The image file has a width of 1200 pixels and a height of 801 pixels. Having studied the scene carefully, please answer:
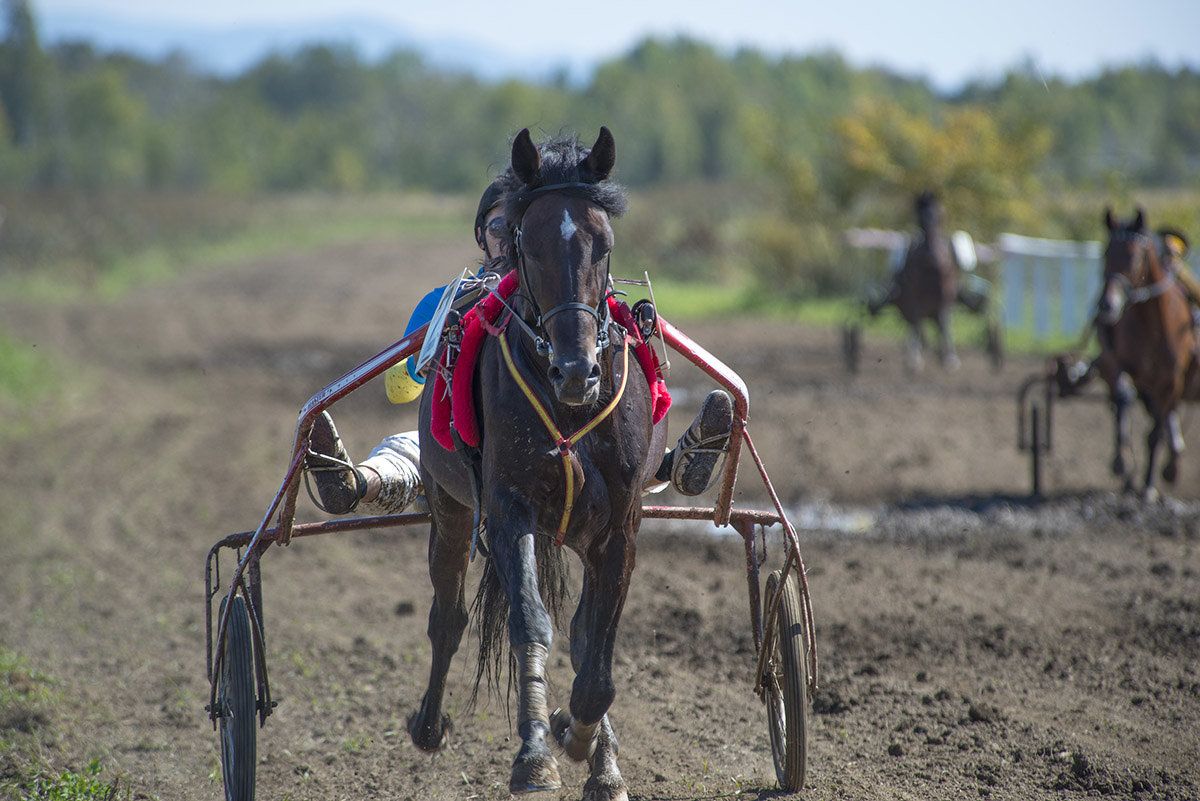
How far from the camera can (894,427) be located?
1169 centimetres

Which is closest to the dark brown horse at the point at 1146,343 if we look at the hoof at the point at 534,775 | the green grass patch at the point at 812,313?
the hoof at the point at 534,775

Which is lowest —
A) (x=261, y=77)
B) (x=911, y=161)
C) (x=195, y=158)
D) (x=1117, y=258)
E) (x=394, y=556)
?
(x=394, y=556)

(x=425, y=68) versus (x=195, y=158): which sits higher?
(x=425, y=68)

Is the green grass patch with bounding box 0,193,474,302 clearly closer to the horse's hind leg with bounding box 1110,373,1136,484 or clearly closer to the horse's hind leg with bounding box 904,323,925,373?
the horse's hind leg with bounding box 904,323,925,373

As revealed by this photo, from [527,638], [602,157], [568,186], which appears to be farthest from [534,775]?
[602,157]

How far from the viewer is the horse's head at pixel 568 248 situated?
332 centimetres

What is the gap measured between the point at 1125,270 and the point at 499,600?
6.24m

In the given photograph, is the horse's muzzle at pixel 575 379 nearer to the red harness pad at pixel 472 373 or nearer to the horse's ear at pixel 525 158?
the red harness pad at pixel 472 373

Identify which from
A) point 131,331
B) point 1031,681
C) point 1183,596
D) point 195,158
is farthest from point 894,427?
point 195,158

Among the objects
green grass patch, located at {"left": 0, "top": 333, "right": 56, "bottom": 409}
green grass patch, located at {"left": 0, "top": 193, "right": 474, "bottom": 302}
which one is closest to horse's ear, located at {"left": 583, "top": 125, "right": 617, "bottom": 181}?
green grass patch, located at {"left": 0, "top": 333, "right": 56, "bottom": 409}

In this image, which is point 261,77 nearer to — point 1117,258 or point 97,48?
point 97,48

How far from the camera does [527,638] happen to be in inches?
139

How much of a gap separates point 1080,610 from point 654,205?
39.5m

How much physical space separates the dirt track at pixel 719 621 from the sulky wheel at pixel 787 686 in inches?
5.0
